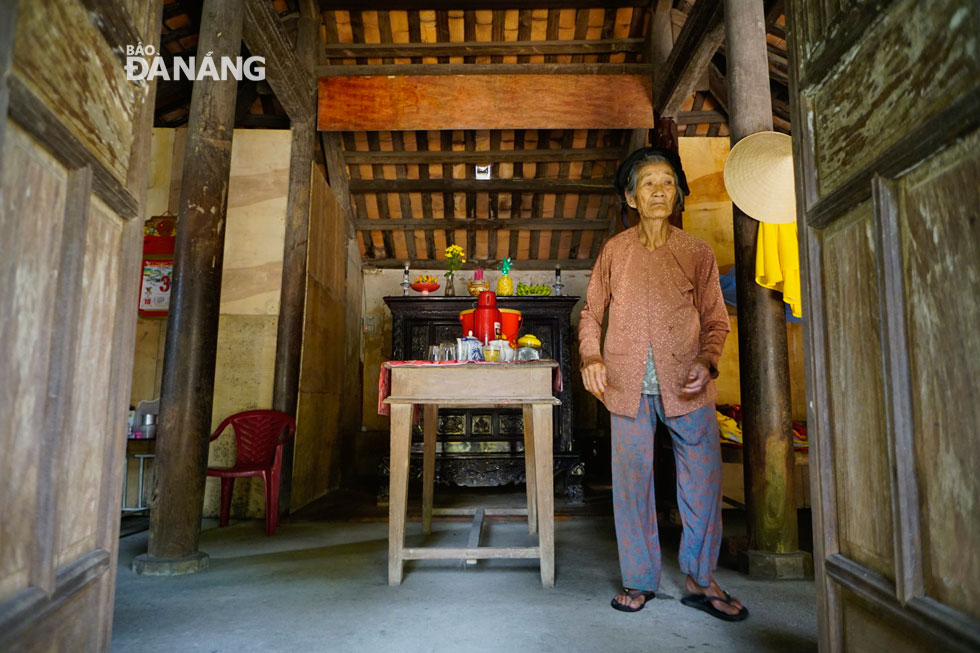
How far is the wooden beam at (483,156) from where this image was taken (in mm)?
7047

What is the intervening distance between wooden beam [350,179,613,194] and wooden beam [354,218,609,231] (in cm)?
45

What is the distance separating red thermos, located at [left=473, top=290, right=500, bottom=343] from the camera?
3148 mm

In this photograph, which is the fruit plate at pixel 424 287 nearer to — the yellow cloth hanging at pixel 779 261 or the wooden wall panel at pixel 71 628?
the yellow cloth hanging at pixel 779 261

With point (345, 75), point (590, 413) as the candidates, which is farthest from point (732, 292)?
point (345, 75)

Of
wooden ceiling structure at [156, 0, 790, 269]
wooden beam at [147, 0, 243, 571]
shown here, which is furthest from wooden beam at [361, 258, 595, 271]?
wooden beam at [147, 0, 243, 571]

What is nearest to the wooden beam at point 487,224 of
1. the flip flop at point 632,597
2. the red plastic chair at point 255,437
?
the red plastic chair at point 255,437

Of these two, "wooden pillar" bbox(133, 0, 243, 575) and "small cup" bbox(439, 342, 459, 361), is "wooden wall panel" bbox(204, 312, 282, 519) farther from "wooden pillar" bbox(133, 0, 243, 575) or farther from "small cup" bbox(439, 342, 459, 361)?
"small cup" bbox(439, 342, 459, 361)

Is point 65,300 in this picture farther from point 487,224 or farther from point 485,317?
point 487,224

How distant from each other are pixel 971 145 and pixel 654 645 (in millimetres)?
1719

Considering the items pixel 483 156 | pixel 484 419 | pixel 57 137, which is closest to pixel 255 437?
pixel 484 419

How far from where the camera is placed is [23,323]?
102 centimetres

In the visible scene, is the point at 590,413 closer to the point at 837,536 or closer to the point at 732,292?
the point at 732,292

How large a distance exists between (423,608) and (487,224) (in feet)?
19.3

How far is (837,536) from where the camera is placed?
138cm
